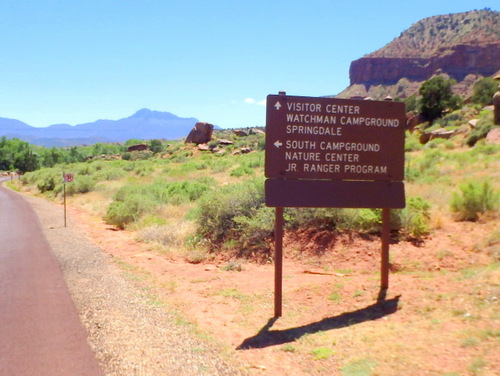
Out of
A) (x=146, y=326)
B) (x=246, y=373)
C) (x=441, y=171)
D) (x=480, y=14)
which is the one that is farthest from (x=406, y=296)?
(x=480, y=14)

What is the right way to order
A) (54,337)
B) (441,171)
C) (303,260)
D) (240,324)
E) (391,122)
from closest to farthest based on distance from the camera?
(54,337) < (240,324) < (391,122) < (303,260) < (441,171)

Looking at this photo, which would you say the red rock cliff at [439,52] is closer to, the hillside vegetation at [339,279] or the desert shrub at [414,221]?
the hillside vegetation at [339,279]

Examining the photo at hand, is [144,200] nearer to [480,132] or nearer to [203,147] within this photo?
[480,132]

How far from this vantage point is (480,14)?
116m

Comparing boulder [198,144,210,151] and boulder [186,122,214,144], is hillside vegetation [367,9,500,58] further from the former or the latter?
boulder [198,144,210,151]

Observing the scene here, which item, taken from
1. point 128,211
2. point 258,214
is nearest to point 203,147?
point 128,211

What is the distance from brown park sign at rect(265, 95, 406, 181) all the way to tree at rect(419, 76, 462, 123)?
51.6 meters

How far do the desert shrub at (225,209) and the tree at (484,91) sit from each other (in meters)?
47.3

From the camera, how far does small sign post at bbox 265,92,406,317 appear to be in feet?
22.9

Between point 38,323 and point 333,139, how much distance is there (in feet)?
15.8

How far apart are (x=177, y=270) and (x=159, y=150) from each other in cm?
7851

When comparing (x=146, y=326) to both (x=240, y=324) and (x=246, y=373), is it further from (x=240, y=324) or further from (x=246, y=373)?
(x=246, y=373)

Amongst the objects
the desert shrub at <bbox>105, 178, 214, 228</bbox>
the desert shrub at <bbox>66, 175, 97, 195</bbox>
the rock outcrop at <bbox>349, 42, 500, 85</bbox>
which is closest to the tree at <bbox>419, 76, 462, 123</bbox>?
the desert shrub at <bbox>66, 175, 97, 195</bbox>

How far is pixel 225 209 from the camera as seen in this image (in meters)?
12.6
